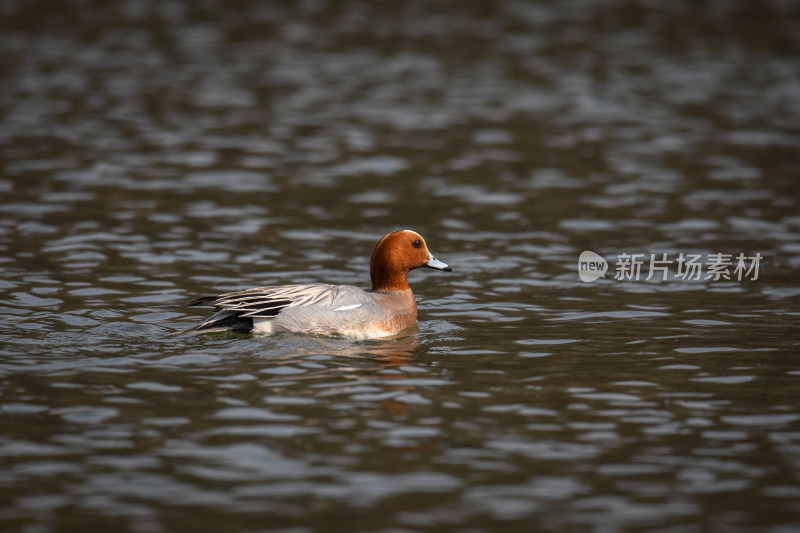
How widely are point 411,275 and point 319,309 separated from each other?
3.80 m

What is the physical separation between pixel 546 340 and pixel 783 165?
876cm

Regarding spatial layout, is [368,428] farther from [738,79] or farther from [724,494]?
[738,79]

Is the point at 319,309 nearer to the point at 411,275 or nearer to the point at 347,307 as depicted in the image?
the point at 347,307

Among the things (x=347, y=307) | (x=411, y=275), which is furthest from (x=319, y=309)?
(x=411, y=275)

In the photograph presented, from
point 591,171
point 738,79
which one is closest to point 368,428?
point 591,171

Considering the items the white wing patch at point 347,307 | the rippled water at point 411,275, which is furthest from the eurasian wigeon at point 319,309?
the rippled water at point 411,275

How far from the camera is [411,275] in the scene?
13.4 meters

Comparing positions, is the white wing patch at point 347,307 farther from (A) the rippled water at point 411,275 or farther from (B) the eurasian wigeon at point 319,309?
(A) the rippled water at point 411,275

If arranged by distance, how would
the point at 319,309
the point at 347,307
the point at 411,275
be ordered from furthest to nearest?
1. the point at 411,275
2. the point at 347,307
3. the point at 319,309

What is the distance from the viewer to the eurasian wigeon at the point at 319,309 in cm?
958

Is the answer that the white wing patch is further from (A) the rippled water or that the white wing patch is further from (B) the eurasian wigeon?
(A) the rippled water

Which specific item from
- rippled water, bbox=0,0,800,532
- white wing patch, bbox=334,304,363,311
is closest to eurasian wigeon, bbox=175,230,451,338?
white wing patch, bbox=334,304,363,311

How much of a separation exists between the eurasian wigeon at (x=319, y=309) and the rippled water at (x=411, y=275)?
224 millimetres

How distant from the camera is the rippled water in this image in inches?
261
